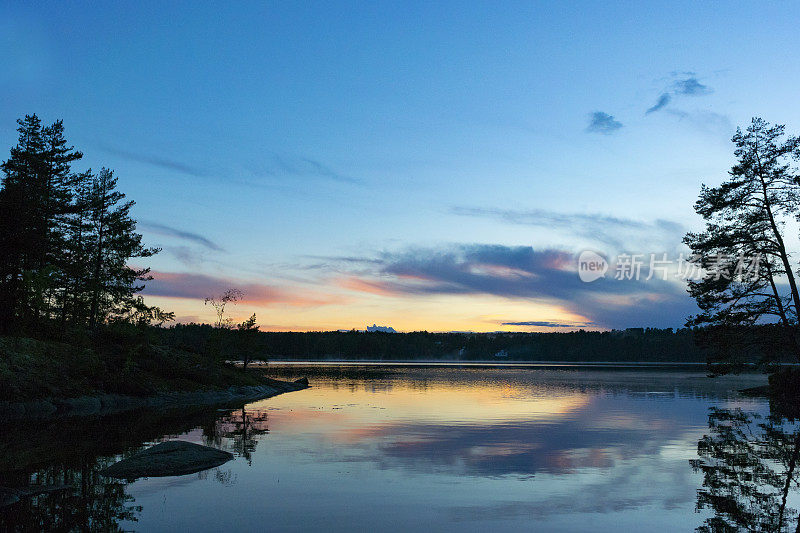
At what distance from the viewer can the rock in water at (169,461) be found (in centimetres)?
1842

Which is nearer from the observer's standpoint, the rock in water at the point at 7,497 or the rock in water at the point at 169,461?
the rock in water at the point at 7,497

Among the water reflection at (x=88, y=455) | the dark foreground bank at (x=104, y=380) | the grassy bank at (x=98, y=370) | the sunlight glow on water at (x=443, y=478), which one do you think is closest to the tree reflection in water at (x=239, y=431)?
the water reflection at (x=88, y=455)

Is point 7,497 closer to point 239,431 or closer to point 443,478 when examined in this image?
point 443,478

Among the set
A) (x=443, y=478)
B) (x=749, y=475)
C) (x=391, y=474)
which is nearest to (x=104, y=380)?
(x=391, y=474)

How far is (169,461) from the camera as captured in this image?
19406mm

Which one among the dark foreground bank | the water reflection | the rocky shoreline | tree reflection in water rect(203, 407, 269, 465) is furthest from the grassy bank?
tree reflection in water rect(203, 407, 269, 465)

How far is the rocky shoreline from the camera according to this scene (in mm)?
33531

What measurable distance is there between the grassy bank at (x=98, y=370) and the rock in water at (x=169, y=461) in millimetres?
19401

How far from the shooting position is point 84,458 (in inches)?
811

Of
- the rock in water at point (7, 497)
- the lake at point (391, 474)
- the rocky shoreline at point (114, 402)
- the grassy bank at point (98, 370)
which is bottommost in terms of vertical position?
the rocky shoreline at point (114, 402)

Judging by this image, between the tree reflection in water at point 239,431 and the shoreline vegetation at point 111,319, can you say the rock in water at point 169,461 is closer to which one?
the tree reflection in water at point 239,431

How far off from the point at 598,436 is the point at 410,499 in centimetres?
1484

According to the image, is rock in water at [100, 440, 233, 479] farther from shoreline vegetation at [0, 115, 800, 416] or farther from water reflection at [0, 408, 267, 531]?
shoreline vegetation at [0, 115, 800, 416]

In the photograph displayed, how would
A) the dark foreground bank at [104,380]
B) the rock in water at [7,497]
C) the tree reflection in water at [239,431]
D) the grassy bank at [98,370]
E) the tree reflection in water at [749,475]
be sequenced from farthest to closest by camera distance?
1. the grassy bank at [98,370]
2. the dark foreground bank at [104,380]
3. the tree reflection in water at [239,431]
4. the rock in water at [7,497]
5. the tree reflection in water at [749,475]
